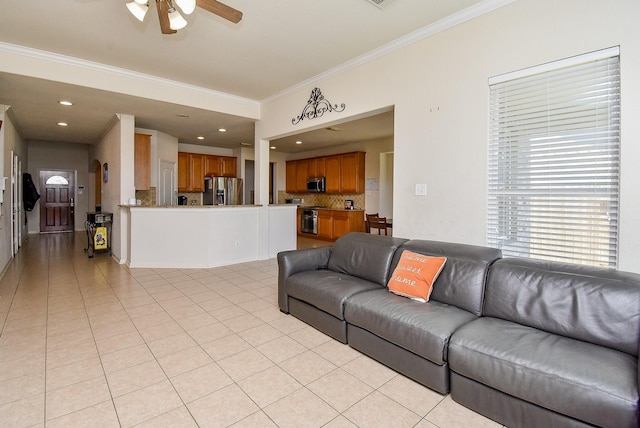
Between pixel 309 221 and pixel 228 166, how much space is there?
108 inches

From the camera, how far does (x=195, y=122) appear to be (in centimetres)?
591

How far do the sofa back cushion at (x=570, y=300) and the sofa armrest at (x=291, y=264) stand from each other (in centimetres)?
168

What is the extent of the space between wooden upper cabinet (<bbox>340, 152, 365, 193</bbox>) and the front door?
26.5 ft

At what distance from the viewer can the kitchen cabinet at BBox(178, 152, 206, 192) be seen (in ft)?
26.5

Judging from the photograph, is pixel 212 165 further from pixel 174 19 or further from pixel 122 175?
pixel 174 19

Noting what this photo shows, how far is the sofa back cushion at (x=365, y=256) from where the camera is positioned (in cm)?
287

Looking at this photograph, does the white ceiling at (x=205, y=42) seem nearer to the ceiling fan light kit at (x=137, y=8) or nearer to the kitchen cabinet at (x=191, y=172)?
the ceiling fan light kit at (x=137, y=8)

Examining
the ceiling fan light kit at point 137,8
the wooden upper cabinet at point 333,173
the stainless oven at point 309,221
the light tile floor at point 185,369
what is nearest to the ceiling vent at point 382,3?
the ceiling fan light kit at point 137,8

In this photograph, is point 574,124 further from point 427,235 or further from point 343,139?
point 343,139

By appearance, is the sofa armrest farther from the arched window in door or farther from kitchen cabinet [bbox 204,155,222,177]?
the arched window in door

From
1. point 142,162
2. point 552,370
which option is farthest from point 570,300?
point 142,162

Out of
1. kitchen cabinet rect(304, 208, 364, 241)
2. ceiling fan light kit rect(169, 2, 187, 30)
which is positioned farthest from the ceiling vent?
kitchen cabinet rect(304, 208, 364, 241)

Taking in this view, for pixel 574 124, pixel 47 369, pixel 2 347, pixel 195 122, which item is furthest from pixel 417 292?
pixel 195 122

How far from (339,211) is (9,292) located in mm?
5985
